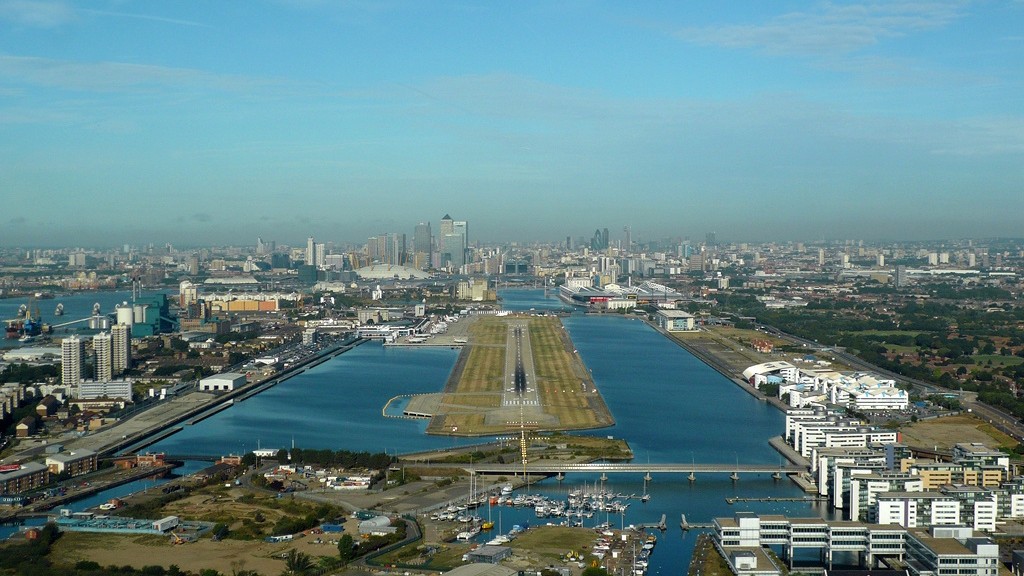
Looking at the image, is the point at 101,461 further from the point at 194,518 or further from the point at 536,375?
the point at 536,375

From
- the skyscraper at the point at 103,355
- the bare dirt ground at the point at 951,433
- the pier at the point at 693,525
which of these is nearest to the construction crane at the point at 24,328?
the skyscraper at the point at 103,355

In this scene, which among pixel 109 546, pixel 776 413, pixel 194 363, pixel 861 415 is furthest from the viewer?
pixel 194 363

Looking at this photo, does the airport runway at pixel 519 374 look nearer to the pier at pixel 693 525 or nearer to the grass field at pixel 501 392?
the grass field at pixel 501 392

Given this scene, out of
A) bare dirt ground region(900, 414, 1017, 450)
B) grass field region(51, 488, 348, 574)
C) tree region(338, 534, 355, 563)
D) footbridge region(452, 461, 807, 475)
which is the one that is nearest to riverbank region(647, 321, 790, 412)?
bare dirt ground region(900, 414, 1017, 450)

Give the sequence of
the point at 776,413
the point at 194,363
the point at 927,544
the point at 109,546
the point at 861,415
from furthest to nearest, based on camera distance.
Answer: the point at 194,363 < the point at 776,413 < the point at 861,415 < the point at 109,546 < the point at 927,544

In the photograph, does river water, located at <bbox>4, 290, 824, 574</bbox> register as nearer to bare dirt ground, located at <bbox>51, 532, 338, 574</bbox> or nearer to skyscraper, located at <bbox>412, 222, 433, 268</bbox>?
bare dirt ground, located at <bbox>51, 532, 338, 574</bbox>

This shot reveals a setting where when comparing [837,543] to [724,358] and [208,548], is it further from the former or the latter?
[724,358]

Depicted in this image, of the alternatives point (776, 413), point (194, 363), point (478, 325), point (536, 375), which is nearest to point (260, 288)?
point (478, 325)
